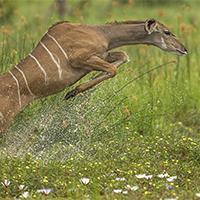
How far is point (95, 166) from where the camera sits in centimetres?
511

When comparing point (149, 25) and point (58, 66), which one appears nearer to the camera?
point (58, 66)

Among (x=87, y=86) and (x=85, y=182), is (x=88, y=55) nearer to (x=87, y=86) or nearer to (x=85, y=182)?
(x=87, y=86)

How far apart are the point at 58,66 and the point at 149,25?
4.37 ft

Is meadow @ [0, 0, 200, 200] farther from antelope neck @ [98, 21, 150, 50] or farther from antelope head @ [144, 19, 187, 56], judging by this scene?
antelope neck @ [98, 21, 150, 50]

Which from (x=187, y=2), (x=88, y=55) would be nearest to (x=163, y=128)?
(x=88, y=55)

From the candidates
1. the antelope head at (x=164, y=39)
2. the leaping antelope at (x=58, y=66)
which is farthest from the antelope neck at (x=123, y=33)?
the antelope head at (x=164, y=39)

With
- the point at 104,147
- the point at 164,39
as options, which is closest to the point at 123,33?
the point at 164,39

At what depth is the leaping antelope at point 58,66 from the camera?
533 cm

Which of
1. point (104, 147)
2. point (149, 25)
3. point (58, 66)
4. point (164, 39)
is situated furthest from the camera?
point (104, 147)

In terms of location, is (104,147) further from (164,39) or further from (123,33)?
(164,39)

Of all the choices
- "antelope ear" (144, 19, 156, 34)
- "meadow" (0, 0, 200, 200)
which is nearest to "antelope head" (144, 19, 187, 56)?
"antelope ear" (144, 19, 156, 34)

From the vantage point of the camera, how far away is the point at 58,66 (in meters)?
5.39

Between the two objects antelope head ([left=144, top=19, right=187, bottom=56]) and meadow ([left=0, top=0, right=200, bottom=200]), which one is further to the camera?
antelope head ([left=144, top=19, right=187, bottom=56])

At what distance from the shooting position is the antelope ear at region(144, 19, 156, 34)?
5.57 m
